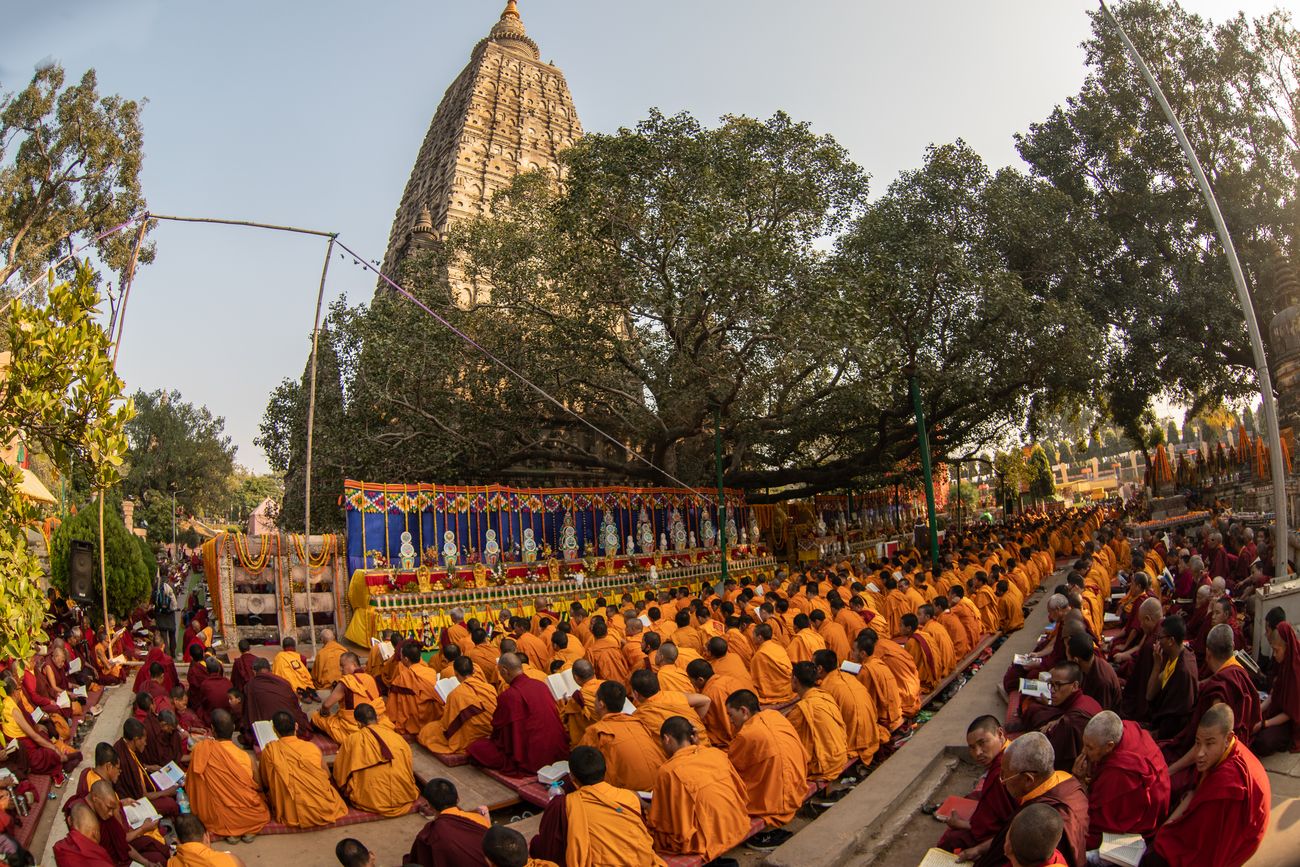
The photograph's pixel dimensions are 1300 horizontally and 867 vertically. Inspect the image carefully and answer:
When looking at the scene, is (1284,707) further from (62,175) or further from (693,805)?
(62,175)

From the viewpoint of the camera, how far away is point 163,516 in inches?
1729

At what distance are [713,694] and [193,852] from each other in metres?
4.75

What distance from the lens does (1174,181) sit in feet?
97.1

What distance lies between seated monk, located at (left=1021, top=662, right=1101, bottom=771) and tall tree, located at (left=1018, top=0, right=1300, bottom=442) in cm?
2403

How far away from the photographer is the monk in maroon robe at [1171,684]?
22.0ft

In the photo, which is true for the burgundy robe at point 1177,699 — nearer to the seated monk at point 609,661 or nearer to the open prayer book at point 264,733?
the seated monk at point 609,661

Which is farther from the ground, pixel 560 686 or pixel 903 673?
pixel 560 686

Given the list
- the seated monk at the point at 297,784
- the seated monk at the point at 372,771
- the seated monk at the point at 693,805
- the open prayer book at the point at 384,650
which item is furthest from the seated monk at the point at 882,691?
the open prayer book at the point at 384,650

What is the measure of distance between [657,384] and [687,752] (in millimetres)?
14548

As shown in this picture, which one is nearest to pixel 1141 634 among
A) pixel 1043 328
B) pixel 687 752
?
pixel 687 752

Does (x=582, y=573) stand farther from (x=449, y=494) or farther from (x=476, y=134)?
(x=476, y=134)

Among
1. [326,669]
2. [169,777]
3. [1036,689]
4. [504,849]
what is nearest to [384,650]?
[326,669]

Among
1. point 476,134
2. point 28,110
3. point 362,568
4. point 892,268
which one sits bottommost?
point 362,568

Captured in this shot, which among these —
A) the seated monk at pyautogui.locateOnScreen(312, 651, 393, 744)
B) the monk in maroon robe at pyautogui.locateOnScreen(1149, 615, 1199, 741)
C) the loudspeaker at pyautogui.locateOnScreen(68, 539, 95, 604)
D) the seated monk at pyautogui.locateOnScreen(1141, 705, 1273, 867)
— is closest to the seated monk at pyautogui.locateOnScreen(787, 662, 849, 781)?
the monk in maroon robe at pyautogui.locateOnScreen(1149, 615, 1199, 741)
